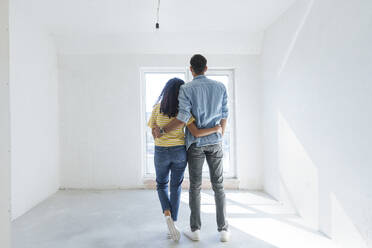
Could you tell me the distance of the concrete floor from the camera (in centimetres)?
232

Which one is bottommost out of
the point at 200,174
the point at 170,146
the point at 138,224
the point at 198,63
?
the point at 138,224

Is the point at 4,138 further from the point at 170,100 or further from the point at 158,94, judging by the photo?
the point at 158,94

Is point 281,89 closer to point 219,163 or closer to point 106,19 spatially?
point 219,163

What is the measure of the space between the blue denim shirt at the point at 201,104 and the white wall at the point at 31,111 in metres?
2.01

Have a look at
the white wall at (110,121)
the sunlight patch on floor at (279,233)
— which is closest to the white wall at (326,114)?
the sunlight patch on floor at (279,233)

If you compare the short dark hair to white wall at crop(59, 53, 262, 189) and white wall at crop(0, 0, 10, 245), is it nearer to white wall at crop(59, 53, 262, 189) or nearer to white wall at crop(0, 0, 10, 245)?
white wall at crop(0, 0, 10, 245)

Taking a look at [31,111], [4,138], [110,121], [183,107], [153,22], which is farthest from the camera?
[110,121]

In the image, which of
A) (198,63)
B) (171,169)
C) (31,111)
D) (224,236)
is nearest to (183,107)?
(198,63)

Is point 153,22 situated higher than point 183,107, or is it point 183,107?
point 153,22

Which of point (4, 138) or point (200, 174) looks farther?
point (200, 174)

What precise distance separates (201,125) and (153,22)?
2212 millimetres

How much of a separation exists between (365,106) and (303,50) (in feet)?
3.77

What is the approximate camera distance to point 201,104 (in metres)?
2.20

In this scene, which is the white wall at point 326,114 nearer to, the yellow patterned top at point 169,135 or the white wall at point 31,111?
the yellow patterned top at point 169,135
